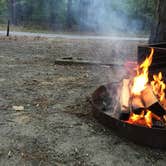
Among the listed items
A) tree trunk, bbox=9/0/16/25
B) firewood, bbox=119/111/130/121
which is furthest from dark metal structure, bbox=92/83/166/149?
tree trunk, bbox=9/0/16/25

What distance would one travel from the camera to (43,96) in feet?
16.5

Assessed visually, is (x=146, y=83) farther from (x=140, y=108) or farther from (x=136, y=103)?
(x=140, y=108)

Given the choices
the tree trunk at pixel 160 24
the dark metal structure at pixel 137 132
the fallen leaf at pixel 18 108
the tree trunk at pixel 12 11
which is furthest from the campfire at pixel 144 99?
the tree trunk at pixel 12 11

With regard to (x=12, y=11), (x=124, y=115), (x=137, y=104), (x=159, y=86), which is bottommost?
(x=124, y=115)

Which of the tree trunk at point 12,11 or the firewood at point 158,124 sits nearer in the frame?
the firewood at point 158,124

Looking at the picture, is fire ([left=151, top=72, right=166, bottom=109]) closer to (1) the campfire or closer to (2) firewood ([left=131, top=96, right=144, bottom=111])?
(1) the campfire

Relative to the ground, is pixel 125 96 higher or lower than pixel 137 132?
higher

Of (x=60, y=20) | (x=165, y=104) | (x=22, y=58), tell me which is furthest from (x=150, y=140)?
A: (x=60, y=20)

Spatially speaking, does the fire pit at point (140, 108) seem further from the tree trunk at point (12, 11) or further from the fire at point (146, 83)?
the tree trunk at point (12, 11)

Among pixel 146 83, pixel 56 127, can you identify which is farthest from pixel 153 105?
pixel 56 127

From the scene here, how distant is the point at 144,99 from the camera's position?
12.7 ft

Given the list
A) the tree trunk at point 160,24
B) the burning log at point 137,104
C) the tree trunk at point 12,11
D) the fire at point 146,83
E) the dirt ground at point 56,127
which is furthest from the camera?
the tree trunk at point 12,11

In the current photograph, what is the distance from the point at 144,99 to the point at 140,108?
0.23m

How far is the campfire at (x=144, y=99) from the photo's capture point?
145 inches
